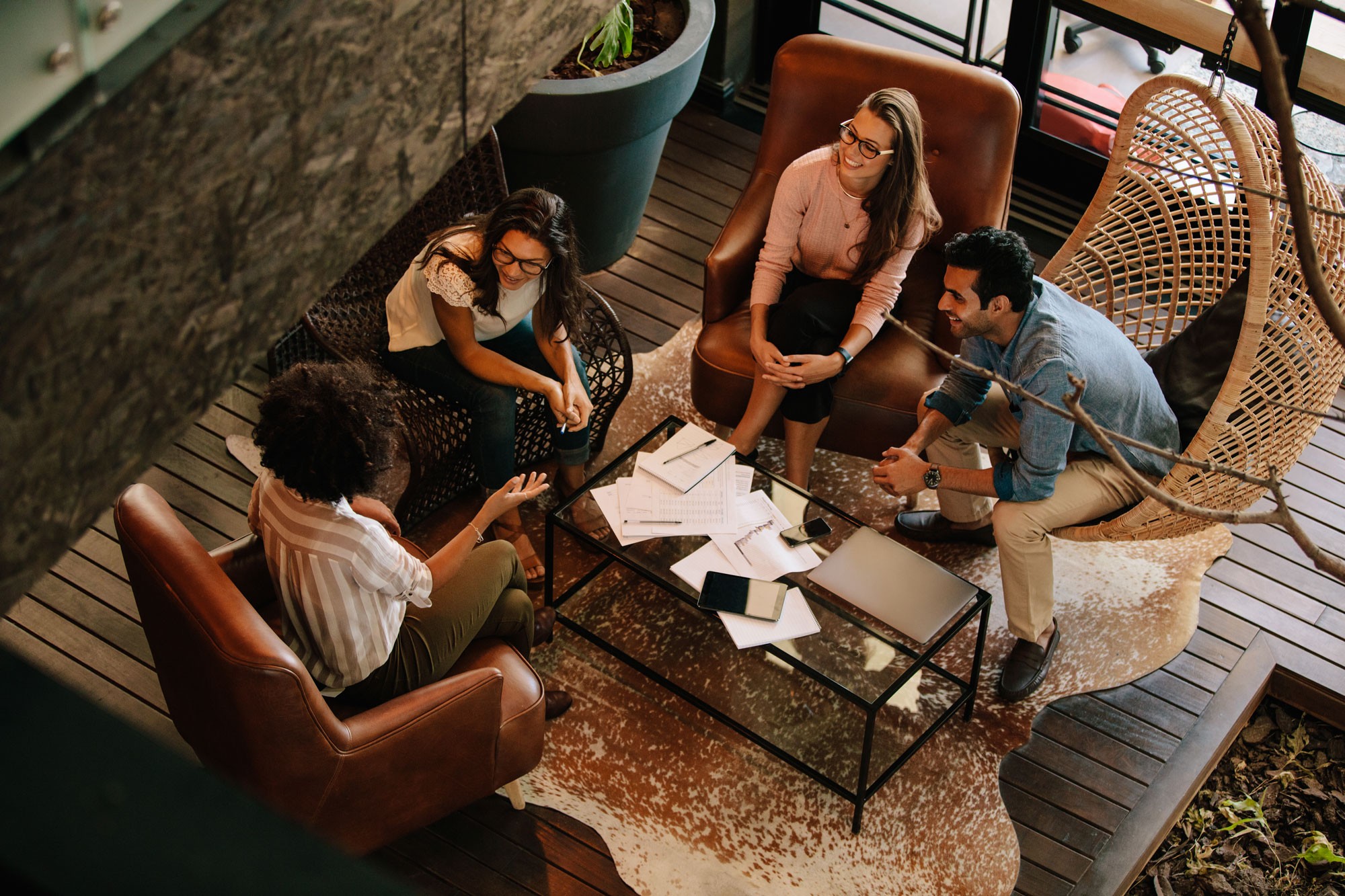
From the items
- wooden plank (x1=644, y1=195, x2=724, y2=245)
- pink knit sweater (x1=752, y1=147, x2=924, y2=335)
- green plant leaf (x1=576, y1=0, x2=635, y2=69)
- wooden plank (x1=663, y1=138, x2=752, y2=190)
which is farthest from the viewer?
wooden plank (x1=663, y1=138, x2=752, y2=190)

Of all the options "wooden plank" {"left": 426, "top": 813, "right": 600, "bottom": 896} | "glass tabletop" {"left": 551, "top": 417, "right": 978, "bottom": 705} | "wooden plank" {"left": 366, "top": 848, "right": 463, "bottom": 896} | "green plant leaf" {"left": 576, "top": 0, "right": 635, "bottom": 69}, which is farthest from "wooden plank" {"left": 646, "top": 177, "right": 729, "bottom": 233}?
"wooden plank" {"left": 366, "top": 848, "right": 463, "bottom": 896}

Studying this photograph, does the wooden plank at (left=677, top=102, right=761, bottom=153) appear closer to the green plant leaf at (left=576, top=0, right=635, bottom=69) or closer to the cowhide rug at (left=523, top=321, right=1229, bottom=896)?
the green plant leaf at (left=576, top=0, right=635, bottom=69)

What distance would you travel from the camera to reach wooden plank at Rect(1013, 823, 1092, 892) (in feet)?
9.09

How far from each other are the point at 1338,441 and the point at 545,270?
2.36m

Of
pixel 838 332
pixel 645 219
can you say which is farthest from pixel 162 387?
pixel 645 219

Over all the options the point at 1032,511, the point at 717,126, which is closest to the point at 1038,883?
the point at 1032,511

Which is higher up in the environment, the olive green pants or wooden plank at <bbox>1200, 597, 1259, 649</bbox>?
the olive green pants

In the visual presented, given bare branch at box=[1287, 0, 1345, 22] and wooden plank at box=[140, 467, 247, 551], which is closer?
bare branch at box=[1287, 0, 1345, 22]

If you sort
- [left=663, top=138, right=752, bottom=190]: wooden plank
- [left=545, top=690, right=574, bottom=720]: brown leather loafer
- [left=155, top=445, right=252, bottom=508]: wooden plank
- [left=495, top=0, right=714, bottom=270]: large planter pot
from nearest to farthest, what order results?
[left=545, top=690, right=574, bottom=720]: brown leather loafer
[left=155, top=445, right=252, bottom=508]: wooden plank
[left=495, top=0, right=714, bottom=270]: large planter pot
[left=663, top=138, right=752, bottom=190]: wooden plank

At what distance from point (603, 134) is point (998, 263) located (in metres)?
1.48

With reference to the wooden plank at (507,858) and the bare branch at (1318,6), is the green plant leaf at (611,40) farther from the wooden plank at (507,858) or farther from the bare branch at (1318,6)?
the bare branch at (1318,6)

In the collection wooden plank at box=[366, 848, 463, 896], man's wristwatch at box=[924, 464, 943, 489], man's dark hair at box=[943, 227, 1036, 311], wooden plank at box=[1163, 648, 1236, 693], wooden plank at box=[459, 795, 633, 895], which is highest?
man's dark hair at box=[943, 227, 1036, 311]

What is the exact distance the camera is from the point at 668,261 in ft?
13.8

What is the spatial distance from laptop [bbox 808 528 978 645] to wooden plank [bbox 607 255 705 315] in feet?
4.34
